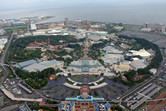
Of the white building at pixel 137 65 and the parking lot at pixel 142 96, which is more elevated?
the white building at pixel 137 65

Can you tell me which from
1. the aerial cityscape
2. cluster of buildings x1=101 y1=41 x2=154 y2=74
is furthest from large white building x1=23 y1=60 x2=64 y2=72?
cluster of buildings x1=101 y1=41 x2=154 y2=74

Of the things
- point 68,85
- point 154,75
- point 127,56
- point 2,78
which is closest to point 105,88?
point 68,85

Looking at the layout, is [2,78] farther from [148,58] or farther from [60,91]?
[148,58]

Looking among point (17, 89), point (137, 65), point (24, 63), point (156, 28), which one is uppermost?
point (156, 28)

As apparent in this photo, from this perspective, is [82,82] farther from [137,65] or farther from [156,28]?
[156,28]

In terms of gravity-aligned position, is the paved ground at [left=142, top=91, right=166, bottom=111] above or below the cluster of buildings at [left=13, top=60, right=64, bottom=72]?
below

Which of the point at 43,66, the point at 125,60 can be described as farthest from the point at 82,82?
the point at 125,60

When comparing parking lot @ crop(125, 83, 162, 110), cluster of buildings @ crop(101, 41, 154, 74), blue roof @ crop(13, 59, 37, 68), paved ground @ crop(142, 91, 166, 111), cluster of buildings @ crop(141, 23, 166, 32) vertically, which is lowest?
paved ground @ crop(142, 91, 166, 111)

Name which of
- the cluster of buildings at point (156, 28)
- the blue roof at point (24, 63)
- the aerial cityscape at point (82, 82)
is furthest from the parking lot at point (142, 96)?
the cluster of buildings at point (156, 28)

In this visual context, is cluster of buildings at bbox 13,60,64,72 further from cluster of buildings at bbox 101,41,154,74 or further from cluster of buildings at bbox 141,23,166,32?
cluster of buildings at bbox 141,23,166,32

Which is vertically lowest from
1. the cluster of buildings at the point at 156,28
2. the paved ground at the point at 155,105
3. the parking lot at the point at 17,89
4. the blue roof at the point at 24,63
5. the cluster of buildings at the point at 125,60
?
the parking lot at the point at 17,89

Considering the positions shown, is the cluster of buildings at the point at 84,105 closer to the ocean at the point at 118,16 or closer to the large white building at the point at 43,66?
the large white building at the point at 43,66
